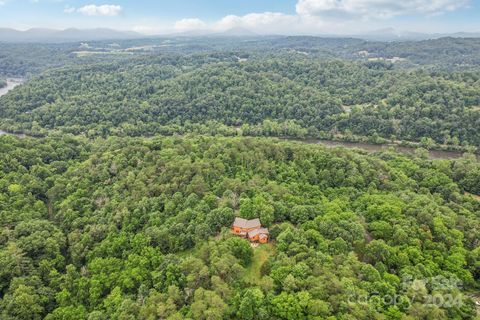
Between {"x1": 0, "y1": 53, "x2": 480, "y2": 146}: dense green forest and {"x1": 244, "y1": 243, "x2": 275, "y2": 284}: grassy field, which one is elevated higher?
{"x1": 0, "y1": 53, "x2": 480, "y2": 146}: dense green forest

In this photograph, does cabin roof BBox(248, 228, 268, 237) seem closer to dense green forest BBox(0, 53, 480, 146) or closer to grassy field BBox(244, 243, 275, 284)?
grassy field BBox(244, 243, 275, 284)

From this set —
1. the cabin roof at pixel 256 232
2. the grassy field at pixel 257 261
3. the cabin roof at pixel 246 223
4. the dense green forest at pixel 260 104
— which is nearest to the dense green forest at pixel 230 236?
the grassy field at pixel 257 261

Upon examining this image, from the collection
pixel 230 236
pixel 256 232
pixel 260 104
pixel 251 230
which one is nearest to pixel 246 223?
pixel 251 230

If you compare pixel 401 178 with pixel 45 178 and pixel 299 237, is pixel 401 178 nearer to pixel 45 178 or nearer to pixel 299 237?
pixel 299 237

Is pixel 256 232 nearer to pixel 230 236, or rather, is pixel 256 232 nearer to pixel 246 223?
pixel 246 223

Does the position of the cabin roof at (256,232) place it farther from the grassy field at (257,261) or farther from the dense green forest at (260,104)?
the dense green forest at (260,104)

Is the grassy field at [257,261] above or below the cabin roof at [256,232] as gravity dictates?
below

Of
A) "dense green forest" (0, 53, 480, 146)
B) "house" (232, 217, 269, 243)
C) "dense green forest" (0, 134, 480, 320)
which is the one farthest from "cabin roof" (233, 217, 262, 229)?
"dense green forest" (0, 53, 480, 146)
